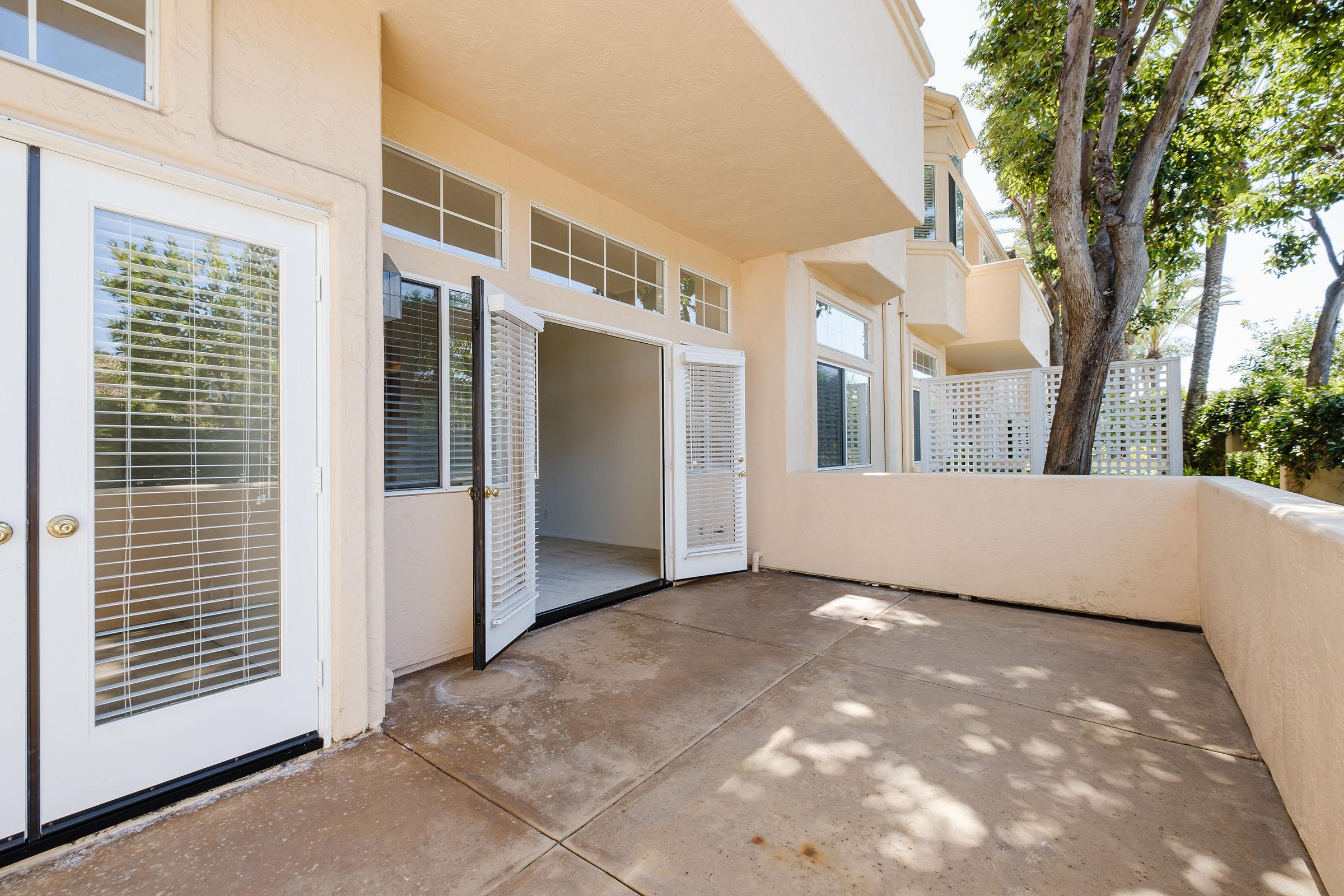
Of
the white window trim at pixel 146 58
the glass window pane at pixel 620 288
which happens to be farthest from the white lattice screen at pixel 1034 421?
the white window trim at pixel 146 58

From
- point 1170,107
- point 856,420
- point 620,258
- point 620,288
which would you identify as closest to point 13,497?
point 620,288

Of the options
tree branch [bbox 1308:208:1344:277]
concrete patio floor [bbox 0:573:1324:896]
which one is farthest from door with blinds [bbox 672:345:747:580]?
tree branch [bbox 1308:208:1344:277]

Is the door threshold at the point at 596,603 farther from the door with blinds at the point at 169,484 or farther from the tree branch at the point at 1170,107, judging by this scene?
the tree branch at the point at 1170,107

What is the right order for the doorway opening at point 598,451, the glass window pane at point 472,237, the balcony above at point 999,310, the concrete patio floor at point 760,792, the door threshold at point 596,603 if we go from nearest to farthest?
the concrete patio floor at point 760,792
the glass window pane at point 472,237
the door threshold at point 596,603
the doorway opening at point 598,451
the balcony above at point 999,310

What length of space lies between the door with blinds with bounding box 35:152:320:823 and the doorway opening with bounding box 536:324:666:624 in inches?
168

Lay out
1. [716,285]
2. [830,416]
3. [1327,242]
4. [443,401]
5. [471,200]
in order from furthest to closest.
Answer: [1327,242]
[830,416]
[716,285]
[471,200]
[443,401]

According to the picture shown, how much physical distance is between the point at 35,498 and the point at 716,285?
5374 mm

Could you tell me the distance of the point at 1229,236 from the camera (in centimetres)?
1003

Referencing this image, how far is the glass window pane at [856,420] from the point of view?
747 centimetres

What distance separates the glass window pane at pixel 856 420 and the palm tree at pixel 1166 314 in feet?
28.8

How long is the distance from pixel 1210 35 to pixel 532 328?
6.80m

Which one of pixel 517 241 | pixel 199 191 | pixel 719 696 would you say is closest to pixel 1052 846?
pixel 719 696

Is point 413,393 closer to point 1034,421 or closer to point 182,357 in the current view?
point 182,357

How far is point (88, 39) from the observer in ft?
6.80
